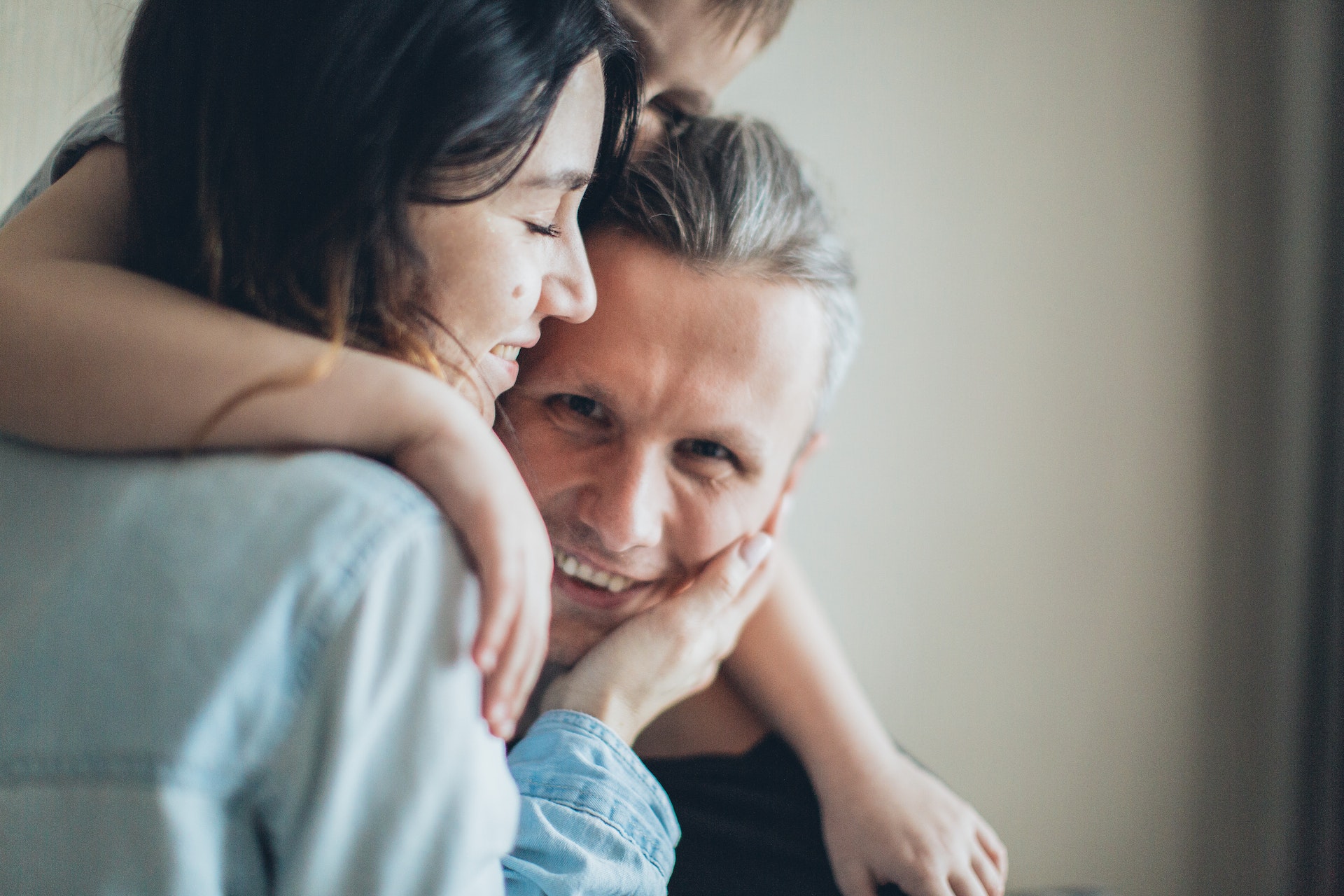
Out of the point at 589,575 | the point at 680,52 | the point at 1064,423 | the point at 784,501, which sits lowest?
the point at 589,575

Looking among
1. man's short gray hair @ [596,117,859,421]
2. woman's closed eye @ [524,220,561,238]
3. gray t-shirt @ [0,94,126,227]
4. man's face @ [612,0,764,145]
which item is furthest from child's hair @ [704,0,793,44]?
gray t-shirt @ [0,94,126,227]

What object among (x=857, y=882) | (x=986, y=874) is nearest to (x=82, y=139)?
(x=857, y=882)

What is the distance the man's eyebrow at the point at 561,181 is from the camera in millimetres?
791

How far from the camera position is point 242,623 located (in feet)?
1.63

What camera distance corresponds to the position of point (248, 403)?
1.89 feet

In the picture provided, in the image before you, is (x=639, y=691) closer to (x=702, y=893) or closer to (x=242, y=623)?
(x=702, y=893)

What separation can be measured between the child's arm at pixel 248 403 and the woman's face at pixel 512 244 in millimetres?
147

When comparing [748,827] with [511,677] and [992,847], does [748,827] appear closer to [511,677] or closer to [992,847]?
[992,847]

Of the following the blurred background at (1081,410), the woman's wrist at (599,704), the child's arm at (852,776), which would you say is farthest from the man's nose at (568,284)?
the blurred background at (1081,410)

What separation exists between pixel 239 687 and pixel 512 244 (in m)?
0.45

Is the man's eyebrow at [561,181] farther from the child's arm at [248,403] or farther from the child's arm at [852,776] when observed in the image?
the child's arm at [852,776]

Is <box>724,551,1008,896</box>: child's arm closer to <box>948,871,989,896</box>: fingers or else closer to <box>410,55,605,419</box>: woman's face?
<box>948,871,989,896</box>: fingers

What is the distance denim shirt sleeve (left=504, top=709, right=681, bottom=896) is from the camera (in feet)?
2.46

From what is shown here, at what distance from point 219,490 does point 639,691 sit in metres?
0.65
